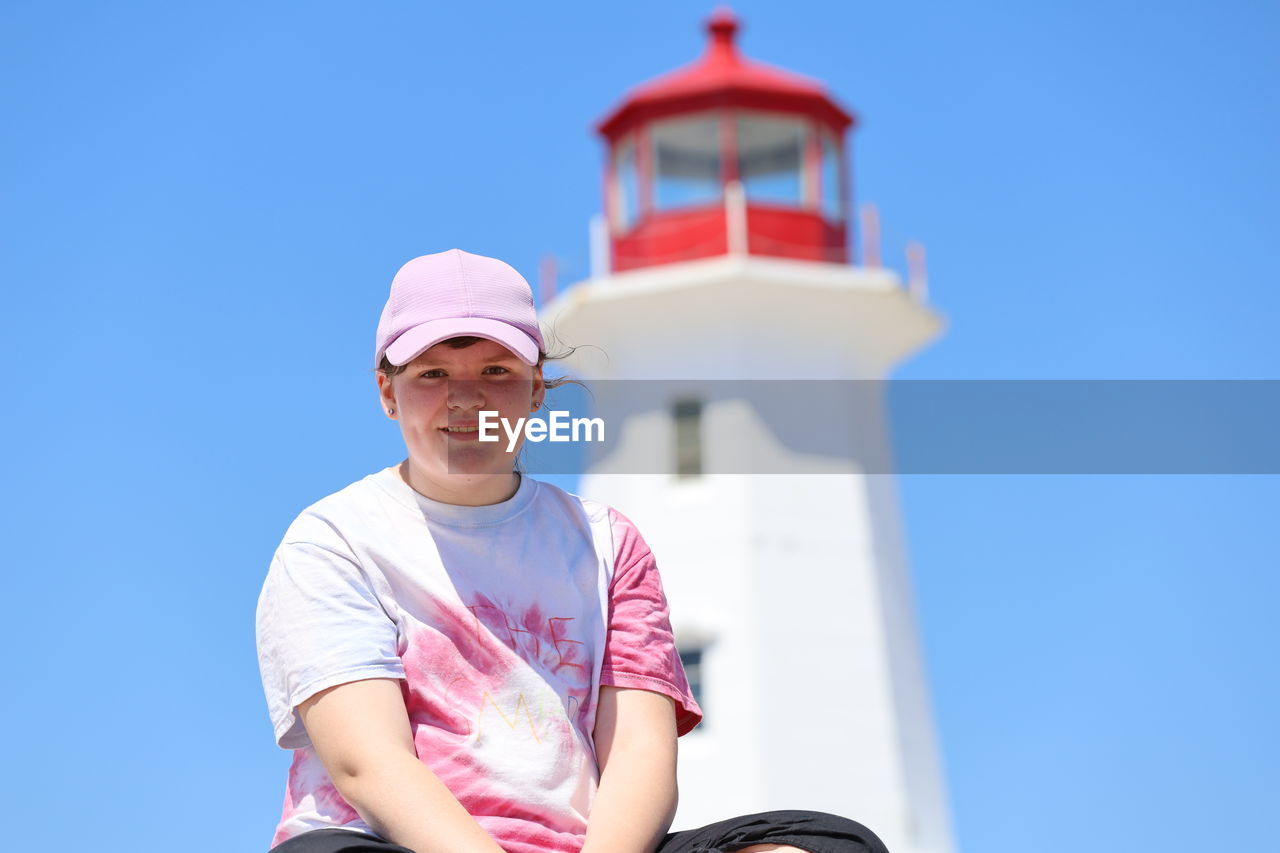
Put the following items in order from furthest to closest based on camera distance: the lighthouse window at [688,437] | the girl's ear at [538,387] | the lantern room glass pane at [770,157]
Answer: the lantern room glass pane at [770,157], the lighthouse window at [688,437], the girl's ear at [538,387]

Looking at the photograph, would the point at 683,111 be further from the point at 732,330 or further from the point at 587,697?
the point at 587,697

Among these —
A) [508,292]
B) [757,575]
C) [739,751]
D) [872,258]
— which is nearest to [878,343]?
[872,258]

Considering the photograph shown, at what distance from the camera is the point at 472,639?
283 cm

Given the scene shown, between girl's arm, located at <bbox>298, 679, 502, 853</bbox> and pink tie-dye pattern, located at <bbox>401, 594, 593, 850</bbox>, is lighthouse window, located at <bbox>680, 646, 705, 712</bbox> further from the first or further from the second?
girl's arm, located at <bbox>298, 679, 502, 853</bbox>

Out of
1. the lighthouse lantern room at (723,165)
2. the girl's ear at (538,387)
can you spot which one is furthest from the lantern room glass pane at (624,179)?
the girl's ear at (538,387)

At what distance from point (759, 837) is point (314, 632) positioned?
0.76m

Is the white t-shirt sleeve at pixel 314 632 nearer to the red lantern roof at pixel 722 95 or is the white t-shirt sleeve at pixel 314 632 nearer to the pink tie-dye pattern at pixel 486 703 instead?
the pink tie-dye pattern at pixel 486 703

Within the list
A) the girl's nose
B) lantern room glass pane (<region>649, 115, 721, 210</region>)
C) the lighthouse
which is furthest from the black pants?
lantern room glass pane (<region>649, 115, 721, 210</region>)

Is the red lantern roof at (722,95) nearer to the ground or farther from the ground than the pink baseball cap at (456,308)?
farther from the ground

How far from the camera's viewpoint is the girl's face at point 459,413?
2936mm

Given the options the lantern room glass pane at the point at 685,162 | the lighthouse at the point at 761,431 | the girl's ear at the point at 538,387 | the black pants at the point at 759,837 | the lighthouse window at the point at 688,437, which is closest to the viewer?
the black pants at the point at 759,837

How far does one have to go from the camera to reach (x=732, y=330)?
15633mm

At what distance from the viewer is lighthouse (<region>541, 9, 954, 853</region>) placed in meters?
14.3

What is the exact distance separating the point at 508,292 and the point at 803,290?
12838 mm
